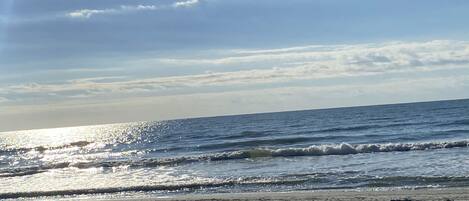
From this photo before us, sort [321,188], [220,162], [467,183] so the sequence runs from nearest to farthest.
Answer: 1. [467,183]
2. [321,188]
3. [220,162]

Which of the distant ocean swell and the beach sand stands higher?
the distant ocean swell

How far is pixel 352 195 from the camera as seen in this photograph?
1588 centimetres

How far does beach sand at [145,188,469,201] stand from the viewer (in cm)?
1470

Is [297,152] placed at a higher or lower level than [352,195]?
higher

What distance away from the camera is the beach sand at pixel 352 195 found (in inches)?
579

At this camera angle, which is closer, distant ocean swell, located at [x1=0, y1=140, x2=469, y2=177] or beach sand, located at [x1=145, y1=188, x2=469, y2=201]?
beach sand, located at [x1=145, y1=188, x2=469, y2=201]

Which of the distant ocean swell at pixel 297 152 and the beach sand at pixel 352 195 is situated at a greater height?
the distant ocean swell at pixel 297 152

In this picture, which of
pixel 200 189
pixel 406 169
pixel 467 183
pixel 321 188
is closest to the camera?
pixel 467 183

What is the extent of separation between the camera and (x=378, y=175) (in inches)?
798

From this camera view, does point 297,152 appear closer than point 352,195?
No

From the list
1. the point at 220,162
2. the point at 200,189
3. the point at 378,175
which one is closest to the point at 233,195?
the point at 200,189

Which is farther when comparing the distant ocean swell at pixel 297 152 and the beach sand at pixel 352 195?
the distant ocean swell at pixel 297 152

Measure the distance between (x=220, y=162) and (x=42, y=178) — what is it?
9395mm

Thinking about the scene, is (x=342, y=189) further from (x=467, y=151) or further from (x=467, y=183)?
(x=467, y=151)
